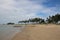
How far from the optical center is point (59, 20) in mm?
79812

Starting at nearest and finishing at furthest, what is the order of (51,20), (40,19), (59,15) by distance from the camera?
(59,15) < (51,20) < (40,19)

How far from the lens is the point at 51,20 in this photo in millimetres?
89938

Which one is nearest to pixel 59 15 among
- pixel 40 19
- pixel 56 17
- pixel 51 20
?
pixel 56 17

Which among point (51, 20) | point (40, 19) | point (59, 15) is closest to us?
point (59, 15)

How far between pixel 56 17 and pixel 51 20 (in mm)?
10221

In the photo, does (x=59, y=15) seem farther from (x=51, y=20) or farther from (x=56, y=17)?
(x=51, y=20)

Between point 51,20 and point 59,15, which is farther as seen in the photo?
point 51,20

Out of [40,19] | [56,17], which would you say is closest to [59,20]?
[56,17]

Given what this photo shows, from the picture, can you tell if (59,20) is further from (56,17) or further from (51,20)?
(51,20)

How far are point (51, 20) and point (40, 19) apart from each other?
2307 cm

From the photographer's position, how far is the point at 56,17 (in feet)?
263

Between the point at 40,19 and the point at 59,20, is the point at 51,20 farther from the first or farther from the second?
the point at 40,19

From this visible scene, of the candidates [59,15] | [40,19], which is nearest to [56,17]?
[59,15]

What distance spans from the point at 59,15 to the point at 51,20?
38.5ft
